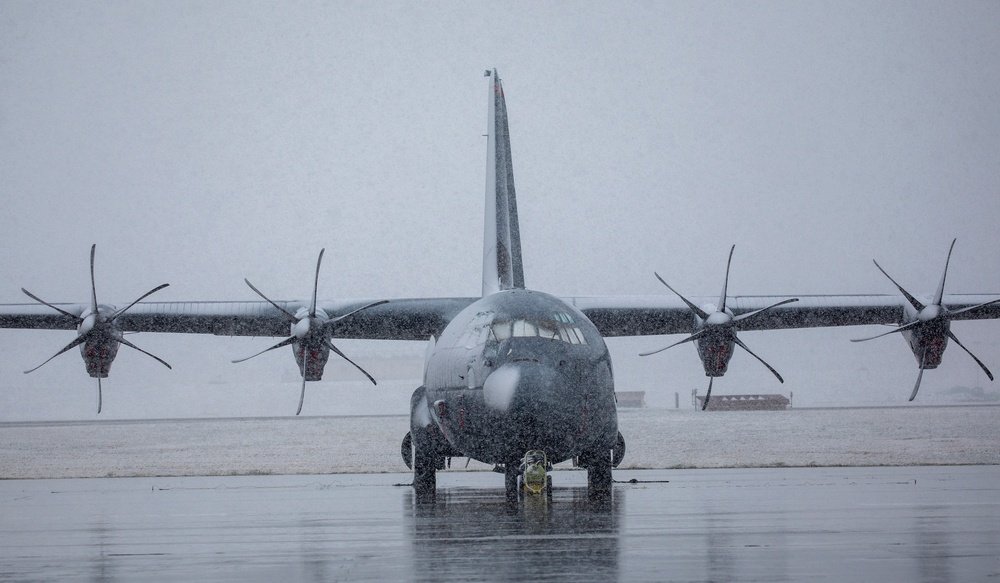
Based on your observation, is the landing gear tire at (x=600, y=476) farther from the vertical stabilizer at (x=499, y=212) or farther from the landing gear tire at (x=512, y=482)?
the vertical stabilizer at (x=499, y=212)

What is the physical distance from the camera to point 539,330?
15.7m

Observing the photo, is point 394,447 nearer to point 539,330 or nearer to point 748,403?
point 539,330

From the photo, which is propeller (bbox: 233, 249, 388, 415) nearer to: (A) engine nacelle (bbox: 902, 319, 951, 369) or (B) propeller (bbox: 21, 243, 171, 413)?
(B) propeller (bbox: 21, 243, 171, 413)

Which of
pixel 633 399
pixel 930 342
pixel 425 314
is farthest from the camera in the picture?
pixel 633 399

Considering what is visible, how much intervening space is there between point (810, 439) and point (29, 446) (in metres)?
29.8

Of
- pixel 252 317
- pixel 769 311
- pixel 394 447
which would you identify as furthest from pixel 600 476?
pixel 394 447

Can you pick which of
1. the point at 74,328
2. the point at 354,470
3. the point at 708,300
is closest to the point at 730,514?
the point at 708,300

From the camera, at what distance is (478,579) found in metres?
8.99

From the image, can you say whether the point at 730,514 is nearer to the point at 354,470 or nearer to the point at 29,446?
the point at 354,470

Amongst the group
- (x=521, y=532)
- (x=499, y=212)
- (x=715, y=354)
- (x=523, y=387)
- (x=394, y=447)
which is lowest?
(x=394, y=447)

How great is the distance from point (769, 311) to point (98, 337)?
15918mm

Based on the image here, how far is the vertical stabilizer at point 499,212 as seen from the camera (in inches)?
834

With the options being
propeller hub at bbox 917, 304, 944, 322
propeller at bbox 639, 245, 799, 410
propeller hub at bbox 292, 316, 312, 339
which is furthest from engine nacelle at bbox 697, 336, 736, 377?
propeller hub at bbox 292, 316, 312, 339

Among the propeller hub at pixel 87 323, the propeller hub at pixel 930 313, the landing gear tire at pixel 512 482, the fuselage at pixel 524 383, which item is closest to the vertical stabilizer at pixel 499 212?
the fuselage at pixel 524 383
